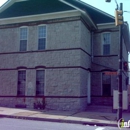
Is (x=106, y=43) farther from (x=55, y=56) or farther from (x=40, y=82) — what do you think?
(x=40, y=82)

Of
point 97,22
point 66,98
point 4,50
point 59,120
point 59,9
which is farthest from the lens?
point 97,22

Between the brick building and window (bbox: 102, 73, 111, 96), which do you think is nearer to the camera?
the brick building

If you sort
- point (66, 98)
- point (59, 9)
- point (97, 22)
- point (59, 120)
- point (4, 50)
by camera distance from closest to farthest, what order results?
point (59, 120)
point (66, 98)
point (59, 9)
point (4, 50)
point (97, 22)

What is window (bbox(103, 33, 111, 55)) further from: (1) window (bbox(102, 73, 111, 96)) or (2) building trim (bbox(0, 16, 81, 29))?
(2) building trim (bbox(0, 16, 81, 29))

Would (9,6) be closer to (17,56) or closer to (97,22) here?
(17,56)

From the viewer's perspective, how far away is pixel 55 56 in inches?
698

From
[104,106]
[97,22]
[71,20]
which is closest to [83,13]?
[71,20]

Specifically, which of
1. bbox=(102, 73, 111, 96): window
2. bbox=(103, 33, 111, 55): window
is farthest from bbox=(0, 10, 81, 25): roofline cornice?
bbox=(102, 73, 111, 96): window

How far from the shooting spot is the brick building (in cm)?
1722

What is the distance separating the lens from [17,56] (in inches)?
750

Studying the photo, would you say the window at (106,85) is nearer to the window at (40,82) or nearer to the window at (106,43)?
the window at (106,43)

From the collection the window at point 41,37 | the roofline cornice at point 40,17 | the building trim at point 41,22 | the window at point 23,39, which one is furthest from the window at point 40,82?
the roofline cornice at point 40,17

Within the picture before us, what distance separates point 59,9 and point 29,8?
330 centimetres

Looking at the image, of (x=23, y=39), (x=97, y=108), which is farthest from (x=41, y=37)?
(x=97, y=108)
